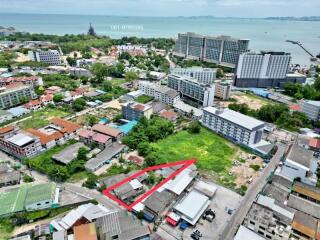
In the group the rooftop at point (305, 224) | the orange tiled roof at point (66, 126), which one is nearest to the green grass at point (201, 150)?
the rooftop at point (305, 224)

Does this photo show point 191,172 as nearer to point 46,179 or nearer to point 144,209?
point 144,209

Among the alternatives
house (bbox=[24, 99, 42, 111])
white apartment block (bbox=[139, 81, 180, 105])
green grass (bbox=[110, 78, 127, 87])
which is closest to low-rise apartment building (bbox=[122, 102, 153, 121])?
white apartment block (bbox=[139, 81, 180, 105])

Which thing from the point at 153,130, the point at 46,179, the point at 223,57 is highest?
the point at 223,57

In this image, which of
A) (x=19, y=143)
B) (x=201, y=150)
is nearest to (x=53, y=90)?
(x=19, y=143)

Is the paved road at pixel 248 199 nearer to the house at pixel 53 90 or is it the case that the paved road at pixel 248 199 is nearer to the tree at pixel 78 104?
the tree at pixel 78 104

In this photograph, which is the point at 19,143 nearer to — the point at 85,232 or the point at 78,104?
the point at 78,104

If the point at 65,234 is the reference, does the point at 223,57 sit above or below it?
above

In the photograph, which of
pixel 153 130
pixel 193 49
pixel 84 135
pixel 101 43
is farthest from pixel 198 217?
pixel 101 43
